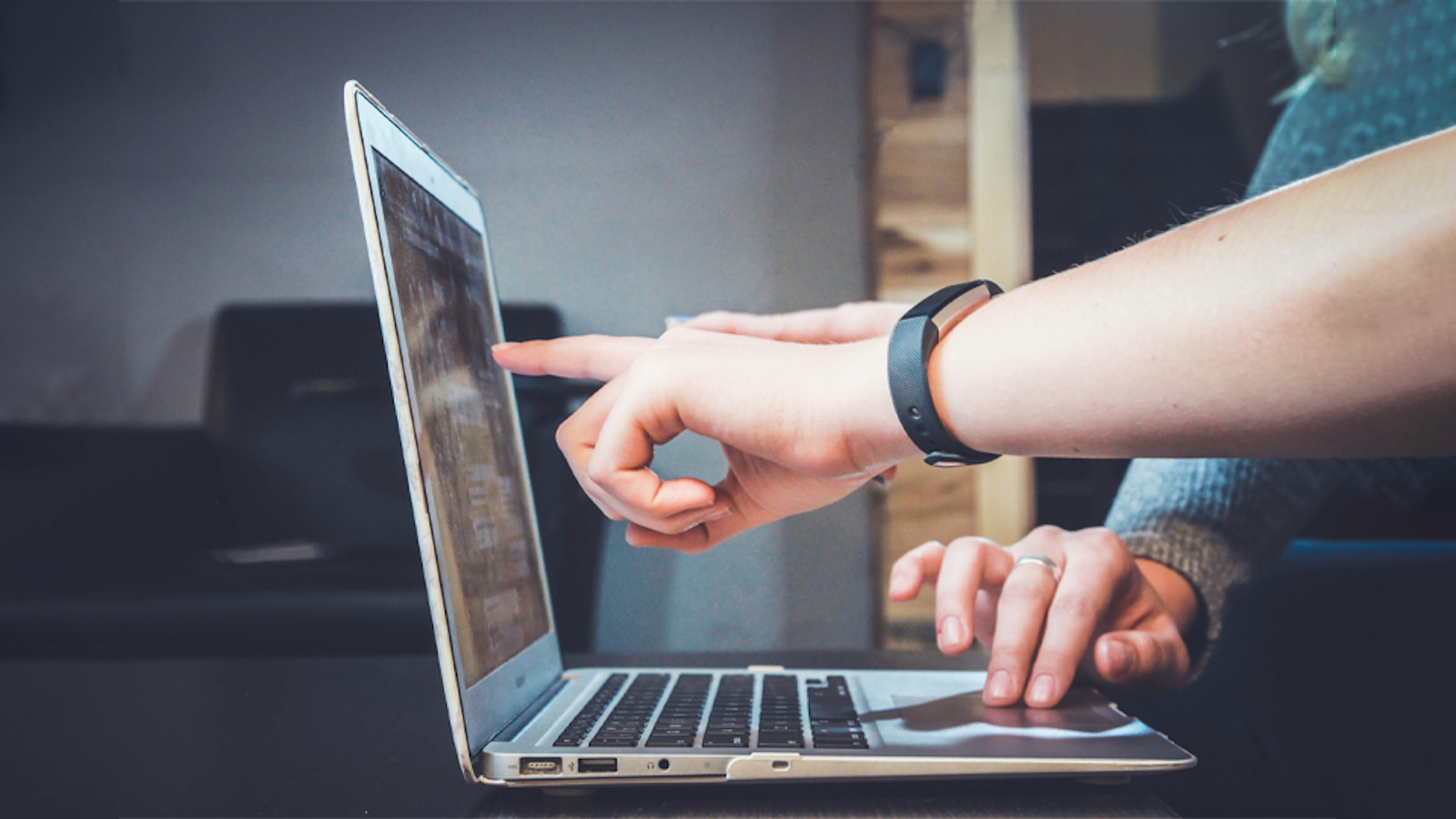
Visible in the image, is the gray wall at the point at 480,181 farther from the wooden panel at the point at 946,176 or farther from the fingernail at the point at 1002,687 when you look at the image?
the fingernail at the point at 1002,687

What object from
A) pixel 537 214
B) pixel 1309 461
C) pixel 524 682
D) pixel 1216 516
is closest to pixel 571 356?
pixel 524 682

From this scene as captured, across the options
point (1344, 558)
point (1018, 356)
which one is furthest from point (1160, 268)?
point (1344, 558)

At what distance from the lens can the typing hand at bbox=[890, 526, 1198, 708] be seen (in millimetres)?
526

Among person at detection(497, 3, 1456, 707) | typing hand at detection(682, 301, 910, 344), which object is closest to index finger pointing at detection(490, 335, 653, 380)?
person at detection(497, 3, 1456, 707)

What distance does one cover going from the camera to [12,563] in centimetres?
147

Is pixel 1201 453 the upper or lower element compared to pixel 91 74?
lower

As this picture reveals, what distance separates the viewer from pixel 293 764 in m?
0.49

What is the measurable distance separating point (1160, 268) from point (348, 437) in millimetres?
1712

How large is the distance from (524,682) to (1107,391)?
387 millimetres

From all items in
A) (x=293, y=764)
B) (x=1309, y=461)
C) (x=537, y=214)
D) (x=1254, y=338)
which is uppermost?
(x=537, y=214)

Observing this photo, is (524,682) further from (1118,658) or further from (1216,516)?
(1216,516)

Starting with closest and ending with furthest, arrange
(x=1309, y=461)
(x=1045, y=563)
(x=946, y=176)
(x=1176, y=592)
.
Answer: (x=1045, y=563)
(x=1176, y=592)
(x=1309, y=461)
(x=946, y=176)

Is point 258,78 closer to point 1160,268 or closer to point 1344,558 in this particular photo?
point 1160,268

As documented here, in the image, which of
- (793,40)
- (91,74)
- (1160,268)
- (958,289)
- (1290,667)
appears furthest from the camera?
(793,40)
